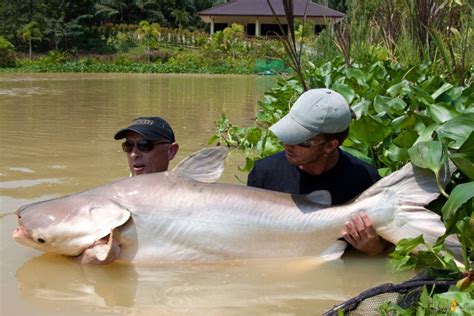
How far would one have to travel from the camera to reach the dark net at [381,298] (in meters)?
2.51

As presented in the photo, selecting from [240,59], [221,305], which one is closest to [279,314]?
[221,305]

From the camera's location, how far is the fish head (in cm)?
336

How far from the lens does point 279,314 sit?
9.89 feet

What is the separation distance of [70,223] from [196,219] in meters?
0.65

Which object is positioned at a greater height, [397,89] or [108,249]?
[397,89]

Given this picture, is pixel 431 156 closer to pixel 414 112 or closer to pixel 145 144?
pixel 414 112

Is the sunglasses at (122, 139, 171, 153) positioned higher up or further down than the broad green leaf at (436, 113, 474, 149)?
further down

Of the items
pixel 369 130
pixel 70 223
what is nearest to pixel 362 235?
pixel 369 130

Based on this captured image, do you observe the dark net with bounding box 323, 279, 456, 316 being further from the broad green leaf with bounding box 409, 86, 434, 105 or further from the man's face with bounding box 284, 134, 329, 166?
the broad green leaf with bounding box 409, 86, 434, 105

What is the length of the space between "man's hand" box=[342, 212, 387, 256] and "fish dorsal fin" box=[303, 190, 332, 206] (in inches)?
6.9

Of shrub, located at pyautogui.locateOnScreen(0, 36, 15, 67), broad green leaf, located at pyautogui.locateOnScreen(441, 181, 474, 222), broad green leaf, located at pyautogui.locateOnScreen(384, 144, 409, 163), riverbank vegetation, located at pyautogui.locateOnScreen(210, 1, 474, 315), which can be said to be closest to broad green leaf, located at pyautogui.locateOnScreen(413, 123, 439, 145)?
riverbank vegetation, located at pyautogui.locateOnScreen(210, 1, 474, 315)

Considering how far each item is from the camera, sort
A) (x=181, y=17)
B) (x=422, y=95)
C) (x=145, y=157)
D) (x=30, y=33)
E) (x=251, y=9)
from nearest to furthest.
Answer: (x=145, y=157) < (x=422, y=95) < (x=30, y=33) < (x=251, y=9) < (x=181, y=17)

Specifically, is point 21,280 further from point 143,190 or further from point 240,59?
point 240,59

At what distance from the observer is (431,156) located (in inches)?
123
